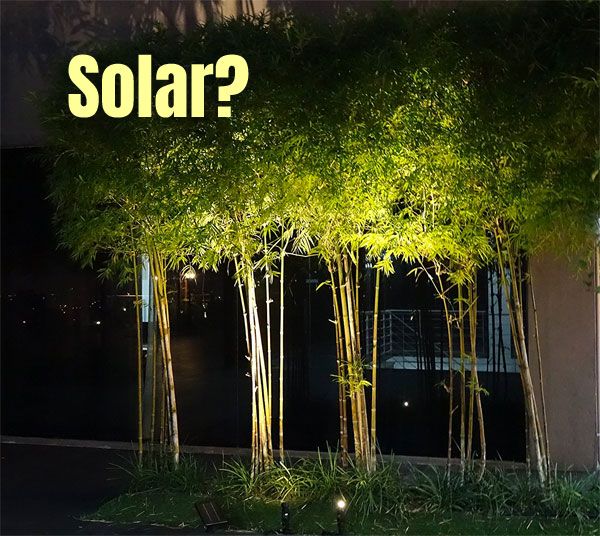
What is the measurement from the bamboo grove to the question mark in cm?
6

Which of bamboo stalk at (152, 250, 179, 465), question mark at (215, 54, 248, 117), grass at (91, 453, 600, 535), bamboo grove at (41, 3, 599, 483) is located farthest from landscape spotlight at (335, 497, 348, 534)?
question mark at (215, 54, 248, 117)

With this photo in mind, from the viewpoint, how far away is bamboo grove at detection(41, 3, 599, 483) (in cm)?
544

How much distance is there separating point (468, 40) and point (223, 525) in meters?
3.18

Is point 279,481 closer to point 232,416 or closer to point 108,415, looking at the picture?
point 232,416

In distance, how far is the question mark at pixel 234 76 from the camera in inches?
229

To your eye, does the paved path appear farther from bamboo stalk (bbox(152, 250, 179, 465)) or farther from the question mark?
the question mark

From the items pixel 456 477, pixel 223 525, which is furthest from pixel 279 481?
pixel 456 477

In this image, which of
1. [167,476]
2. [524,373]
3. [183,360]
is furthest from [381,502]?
[183,360]

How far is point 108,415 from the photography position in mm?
8586

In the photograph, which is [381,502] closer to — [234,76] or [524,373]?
[524,373]

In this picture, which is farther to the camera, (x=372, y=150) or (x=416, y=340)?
(x=416, y=340)

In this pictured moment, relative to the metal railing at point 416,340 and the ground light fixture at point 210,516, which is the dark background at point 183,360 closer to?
the metal railing at point 416,340

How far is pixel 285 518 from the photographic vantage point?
5730 millimetres

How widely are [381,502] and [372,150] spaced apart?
207 cm
